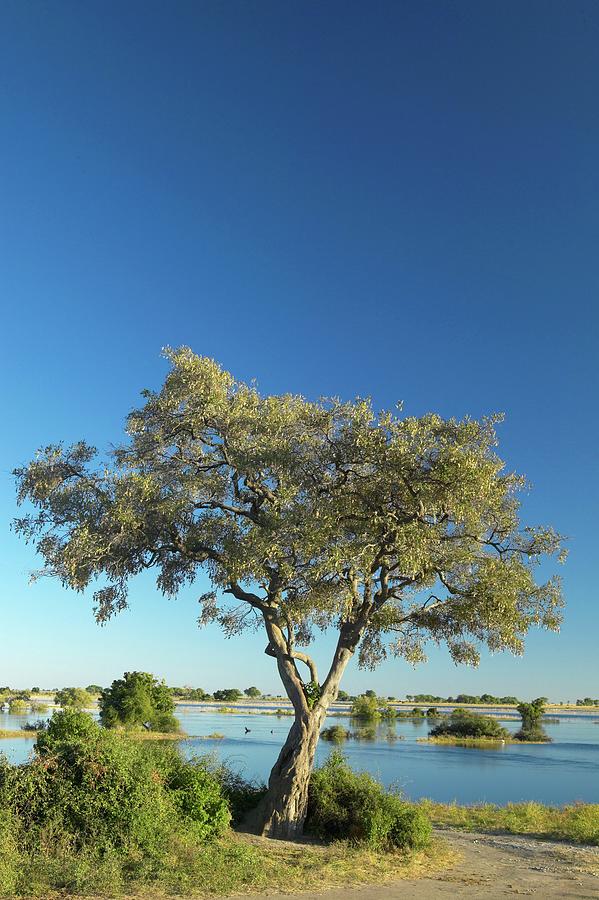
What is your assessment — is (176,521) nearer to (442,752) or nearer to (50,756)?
(50,756)

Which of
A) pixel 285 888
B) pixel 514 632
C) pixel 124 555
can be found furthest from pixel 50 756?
pixel 514 632

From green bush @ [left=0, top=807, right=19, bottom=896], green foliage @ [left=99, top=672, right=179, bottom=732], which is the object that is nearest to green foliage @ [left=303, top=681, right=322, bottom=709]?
green bush @ [left=0, top=807, right=19, bottom=896]

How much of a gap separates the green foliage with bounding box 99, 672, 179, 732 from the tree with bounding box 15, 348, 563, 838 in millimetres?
60654

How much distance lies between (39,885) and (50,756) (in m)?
3.00

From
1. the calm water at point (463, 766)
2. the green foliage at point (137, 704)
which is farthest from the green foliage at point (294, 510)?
the green foliage at point (137, 704)

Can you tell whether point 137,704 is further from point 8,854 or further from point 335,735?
point 8,854

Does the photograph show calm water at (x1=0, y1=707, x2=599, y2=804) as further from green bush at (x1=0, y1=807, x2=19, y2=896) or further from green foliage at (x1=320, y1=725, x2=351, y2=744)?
green bush at (x1=0, y1=807, x2=19, y2=896)

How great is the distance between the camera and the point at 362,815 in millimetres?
16578

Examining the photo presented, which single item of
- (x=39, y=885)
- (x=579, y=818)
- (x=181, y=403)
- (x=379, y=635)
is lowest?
(x=579, y=818)

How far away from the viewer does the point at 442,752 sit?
73938mm

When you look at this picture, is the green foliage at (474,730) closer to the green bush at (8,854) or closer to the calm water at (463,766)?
the calm water at (463,766)

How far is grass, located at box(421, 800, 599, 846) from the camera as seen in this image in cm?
2017

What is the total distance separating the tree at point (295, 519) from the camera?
17.0m

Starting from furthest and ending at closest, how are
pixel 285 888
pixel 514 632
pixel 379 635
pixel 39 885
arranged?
pixel 379 635 → pixel 514 632 → pixel 285 888 → pixel 39 885
